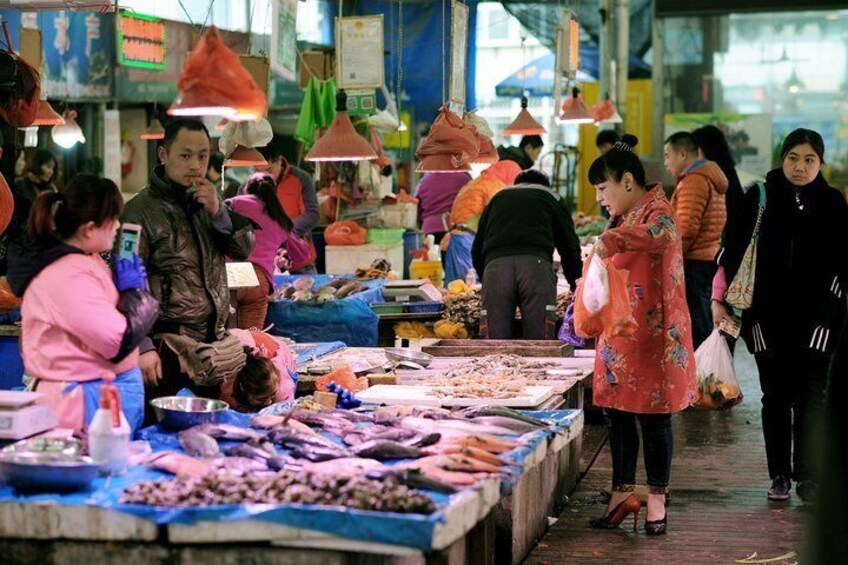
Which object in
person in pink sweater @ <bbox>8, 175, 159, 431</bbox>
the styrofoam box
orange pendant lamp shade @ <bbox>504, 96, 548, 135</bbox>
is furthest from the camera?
the styrofoam box

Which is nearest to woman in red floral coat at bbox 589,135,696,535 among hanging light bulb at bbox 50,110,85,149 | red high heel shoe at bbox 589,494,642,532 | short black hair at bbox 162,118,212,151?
red high heel shoe at bbox 589,494,642,532

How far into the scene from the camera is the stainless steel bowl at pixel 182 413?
567cm

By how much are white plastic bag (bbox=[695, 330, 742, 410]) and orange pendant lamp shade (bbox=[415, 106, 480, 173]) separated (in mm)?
2353

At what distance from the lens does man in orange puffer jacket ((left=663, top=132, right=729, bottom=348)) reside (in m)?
11.2

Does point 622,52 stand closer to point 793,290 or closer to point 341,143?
point 341,143

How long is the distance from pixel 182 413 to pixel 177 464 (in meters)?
0.81

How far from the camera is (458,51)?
1013cm

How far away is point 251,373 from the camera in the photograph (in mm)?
6785

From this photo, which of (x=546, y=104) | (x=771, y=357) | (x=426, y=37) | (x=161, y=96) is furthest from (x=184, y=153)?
(x=546, y=104)

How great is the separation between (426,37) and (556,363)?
1370 cm

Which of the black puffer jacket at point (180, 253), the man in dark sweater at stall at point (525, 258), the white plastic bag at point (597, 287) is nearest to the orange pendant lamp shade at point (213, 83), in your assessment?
the black puffer jacket at point (180, 253)

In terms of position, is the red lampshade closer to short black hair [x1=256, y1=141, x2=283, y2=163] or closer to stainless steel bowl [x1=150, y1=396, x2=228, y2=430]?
short black hair [x1=256, y1=141, x2=283, y2=163]

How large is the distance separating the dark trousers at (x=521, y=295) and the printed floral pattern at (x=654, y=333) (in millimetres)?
2813

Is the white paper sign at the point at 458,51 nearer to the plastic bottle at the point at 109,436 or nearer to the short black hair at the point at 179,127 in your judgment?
the short black hair at the point at 179,127
